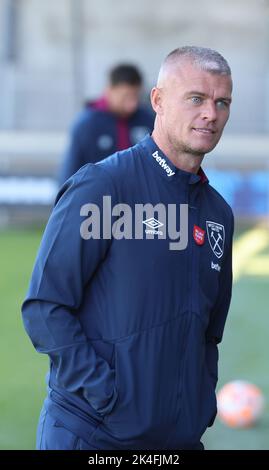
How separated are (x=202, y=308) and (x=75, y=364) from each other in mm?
400

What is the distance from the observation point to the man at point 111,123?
628 centimetres

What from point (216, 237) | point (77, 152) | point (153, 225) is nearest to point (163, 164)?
point (153, 225)

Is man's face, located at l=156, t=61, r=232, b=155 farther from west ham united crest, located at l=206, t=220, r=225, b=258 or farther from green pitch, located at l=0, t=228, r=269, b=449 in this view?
green pitch, located at l=0, t=228, r=269, b=449

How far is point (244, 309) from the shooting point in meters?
8.55

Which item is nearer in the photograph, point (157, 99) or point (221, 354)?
point (157, 99)

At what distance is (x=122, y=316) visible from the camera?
2529mm

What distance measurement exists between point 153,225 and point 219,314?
1.60ft

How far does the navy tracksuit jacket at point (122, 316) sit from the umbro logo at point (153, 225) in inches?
0.4

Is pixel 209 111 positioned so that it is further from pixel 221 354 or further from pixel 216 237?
pixel 221 354

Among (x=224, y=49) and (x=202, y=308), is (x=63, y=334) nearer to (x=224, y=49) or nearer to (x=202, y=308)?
(x=202, y=308)

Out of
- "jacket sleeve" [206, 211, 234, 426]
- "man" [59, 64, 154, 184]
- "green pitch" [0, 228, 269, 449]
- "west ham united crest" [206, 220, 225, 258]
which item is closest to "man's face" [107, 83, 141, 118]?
"man" [59, 64, 154, 184]

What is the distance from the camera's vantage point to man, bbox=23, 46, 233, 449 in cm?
253

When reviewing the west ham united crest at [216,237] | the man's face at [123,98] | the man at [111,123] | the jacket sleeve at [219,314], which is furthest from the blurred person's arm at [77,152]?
the west ham united crest at [216,237]
